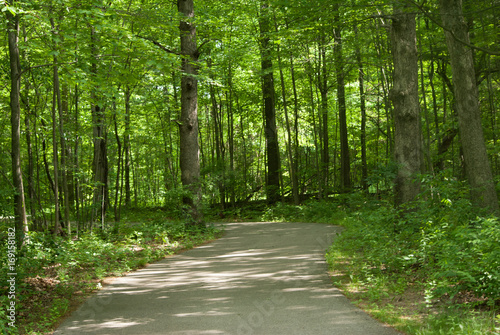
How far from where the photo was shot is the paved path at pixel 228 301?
4.87 m

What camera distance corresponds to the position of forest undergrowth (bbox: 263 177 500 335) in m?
4.47

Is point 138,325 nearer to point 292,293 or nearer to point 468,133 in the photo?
point 292,293

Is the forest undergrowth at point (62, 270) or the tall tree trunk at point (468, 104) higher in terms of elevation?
the tall tree trunk at point (468, 104)

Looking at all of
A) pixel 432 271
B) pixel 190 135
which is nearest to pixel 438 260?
pixel 432 271

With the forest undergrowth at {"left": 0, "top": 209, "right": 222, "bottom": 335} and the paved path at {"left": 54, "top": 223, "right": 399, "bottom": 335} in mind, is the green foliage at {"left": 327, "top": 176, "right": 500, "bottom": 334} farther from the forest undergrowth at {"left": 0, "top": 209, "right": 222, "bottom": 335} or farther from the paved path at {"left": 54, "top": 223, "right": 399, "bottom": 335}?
the forest undergrowth at {"left": 0, "top": 209, "right": 222, "bottom": 335}

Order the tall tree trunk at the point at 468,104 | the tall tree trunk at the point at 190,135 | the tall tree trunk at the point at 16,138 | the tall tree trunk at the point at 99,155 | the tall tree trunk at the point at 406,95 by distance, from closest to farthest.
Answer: the tall tree trunk at the point at 16,138
the tall tree trunk at the point at 468,104
the tall tree trunk at the point at 406,95
the tall tree trunk at the point at 99,155
the tall tree trunk at the point at 190,135

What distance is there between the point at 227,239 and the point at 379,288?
298 inches

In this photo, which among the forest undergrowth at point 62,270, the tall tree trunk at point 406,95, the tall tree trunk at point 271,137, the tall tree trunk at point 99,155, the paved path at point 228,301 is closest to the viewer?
the paved path at point 228,301

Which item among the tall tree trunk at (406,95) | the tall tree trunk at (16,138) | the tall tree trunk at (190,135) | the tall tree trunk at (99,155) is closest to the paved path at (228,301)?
the tall tree trunk at (16,138)

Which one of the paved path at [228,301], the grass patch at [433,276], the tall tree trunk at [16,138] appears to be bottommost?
the paved path at [228,301]

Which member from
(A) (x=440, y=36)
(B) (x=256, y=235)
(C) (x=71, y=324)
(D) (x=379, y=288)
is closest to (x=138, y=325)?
(C) (x=71, y=324)

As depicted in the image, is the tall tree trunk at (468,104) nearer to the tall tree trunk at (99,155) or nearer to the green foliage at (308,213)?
the green foliage at (308,213)

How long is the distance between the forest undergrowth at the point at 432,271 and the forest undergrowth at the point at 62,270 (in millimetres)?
4406

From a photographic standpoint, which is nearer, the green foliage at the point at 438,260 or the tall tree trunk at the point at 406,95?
the green foliage at the point at 438,260
